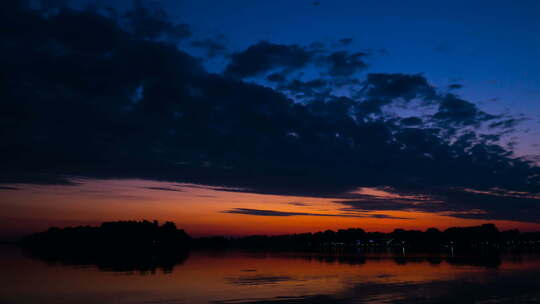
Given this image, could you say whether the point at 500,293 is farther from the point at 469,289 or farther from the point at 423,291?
the point at 423,291

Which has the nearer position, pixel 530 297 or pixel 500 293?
pixel 530 297

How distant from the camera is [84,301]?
35.5m

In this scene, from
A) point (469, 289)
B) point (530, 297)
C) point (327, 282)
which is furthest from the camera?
point (327, 282)

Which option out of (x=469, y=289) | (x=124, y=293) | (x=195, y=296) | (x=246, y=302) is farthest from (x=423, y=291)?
(x=124, y=293)

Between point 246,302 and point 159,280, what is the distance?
18.5 m

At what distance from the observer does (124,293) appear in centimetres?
3922

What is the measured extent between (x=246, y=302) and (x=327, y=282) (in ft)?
51.5

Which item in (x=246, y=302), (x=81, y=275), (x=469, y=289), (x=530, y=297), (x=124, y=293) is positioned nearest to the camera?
(x=246, y=302)

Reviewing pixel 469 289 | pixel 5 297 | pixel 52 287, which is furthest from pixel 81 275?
pixel 469 289

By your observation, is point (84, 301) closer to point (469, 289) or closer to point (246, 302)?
point (246, 302)

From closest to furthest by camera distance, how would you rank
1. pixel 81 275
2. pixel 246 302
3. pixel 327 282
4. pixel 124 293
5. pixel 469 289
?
pixel 246 302
pixel 124 293
pixel 469 289
pixel 327 282
pixel 81 275

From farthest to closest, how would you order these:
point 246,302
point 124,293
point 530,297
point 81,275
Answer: point 81,275, point 124,293, point 530,297, point 246,302

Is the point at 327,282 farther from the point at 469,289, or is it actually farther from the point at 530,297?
the point at 530,297

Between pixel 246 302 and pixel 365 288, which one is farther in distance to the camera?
pixel 365 288
